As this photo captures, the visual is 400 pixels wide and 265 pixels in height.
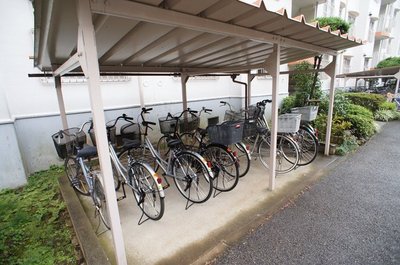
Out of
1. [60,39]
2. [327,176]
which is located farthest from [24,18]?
[327,176]

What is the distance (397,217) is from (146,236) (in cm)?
328

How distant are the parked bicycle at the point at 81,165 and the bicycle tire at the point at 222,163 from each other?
1.65 meters

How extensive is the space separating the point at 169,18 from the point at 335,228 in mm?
3020

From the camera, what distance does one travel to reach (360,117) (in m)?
5.77

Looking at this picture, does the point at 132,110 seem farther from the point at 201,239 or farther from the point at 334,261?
the point at 334,261

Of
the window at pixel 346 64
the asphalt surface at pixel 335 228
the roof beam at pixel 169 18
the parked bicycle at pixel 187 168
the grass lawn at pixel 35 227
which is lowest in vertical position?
the grass lawn at pixel 35 227

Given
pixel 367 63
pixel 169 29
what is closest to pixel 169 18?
pixel 169 29

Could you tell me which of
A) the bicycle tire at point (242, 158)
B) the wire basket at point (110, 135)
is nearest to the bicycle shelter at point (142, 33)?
the bicycle tire at point (242, 158)

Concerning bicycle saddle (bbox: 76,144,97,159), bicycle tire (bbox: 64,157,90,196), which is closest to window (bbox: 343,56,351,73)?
bicycle saddle (bbox: 76,144,97,159)

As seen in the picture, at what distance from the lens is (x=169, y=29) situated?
7.45 ft

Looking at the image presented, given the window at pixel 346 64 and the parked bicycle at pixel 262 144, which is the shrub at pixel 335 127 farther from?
the window at pixel 346 64

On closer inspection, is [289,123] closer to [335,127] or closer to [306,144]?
→ [306,144]

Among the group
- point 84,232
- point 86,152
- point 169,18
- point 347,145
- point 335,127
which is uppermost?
point 169,18

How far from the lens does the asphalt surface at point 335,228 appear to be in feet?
6.80
